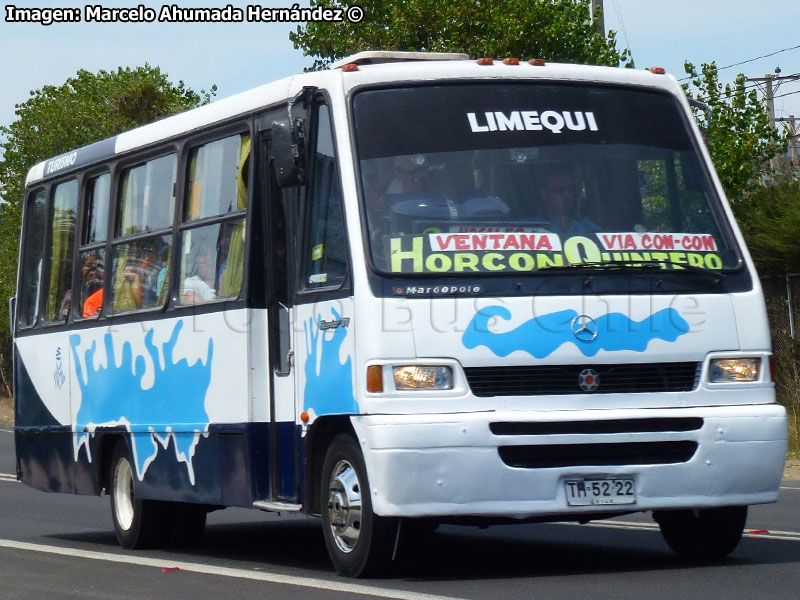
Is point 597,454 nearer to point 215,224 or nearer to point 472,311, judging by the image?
point 472,311

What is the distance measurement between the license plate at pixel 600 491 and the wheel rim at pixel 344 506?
3.67 ft

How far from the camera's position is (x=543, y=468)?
Result: 28.7 feet

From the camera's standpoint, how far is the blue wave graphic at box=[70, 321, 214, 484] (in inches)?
433

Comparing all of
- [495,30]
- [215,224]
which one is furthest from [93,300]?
[495,30]

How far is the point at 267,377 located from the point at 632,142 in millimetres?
2548

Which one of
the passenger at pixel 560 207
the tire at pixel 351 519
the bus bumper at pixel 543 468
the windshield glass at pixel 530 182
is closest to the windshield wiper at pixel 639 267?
the windshield glass at pixel 530 182

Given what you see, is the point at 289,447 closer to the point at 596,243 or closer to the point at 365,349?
the point at 365,349

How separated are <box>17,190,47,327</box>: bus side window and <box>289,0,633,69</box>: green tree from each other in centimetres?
1134

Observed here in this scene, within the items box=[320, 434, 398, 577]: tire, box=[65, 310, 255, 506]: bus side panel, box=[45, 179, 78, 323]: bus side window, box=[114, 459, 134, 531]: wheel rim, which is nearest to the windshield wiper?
box=[320, 434, 398, 577]: tire

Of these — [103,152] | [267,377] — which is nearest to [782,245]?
[103,152]

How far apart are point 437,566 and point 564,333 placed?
186 cm

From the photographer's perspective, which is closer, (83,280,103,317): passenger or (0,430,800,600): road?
(0,430,800,600): road

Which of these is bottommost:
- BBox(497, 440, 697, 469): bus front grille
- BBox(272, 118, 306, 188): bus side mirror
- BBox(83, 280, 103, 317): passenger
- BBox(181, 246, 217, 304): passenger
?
BBox(497, 440, 697, 469): bus front grille

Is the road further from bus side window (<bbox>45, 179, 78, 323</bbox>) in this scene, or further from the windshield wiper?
bus side window (<bbox>45, 179, 78, 323</bbox>)
